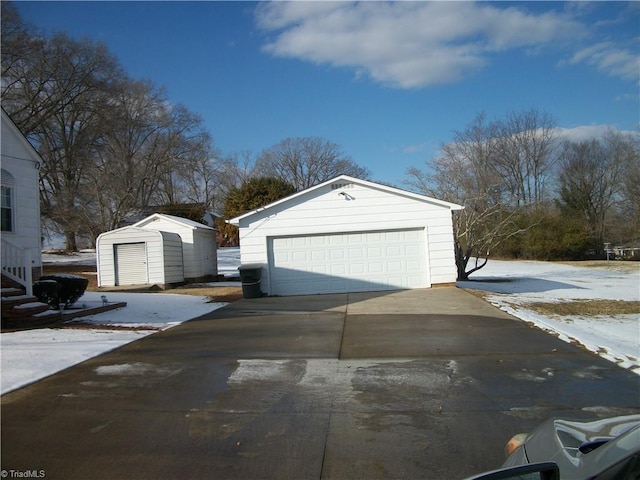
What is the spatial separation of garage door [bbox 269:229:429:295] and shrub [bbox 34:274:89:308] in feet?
21.3

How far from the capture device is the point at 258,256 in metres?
17.3

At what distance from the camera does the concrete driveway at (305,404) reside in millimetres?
4074

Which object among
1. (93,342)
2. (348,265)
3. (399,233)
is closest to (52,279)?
(93,342)

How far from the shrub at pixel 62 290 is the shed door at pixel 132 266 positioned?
912 cm

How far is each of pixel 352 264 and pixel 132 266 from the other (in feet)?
33.3

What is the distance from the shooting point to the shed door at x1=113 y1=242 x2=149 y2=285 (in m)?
21.6

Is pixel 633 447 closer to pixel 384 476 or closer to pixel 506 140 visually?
pixel 384 476

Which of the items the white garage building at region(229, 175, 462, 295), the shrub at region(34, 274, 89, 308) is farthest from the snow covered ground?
the white garage building at region(229, 175, 462, 295)

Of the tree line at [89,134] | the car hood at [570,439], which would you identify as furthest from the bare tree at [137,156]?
the car hood at [570,439]

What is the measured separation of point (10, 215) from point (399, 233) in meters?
11.3

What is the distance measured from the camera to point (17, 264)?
1167 cm

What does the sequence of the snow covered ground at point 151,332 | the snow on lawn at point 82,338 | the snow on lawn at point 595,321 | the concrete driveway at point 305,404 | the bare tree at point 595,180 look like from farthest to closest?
the bare tree at point 595,180 → the snow on lawn at point 595,321 → the snow covered ground at point 151,332 → the snow on lawn at point 82,338 → the concrete driveway at point 305,404

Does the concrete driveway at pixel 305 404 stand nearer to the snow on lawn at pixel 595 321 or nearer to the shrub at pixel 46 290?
the snow on lawn at pixel 595 321

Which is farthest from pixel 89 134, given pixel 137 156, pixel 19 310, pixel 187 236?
pixel 19 310
